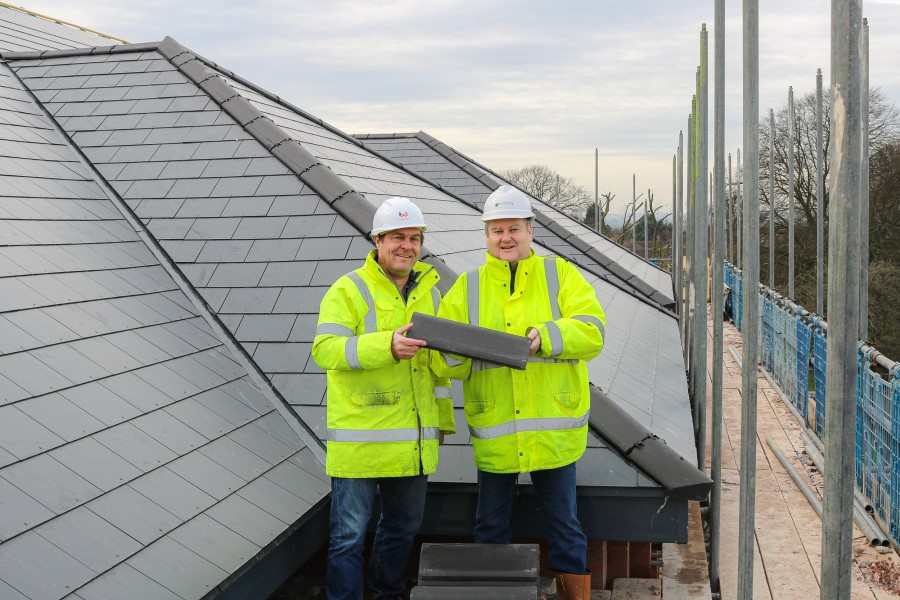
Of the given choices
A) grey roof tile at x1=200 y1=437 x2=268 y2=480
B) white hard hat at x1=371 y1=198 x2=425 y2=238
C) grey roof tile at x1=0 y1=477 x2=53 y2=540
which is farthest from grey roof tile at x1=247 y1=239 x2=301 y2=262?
grey roof tile at x1=0 y1=477 x2=53 y2=540

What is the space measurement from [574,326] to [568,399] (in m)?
0.35

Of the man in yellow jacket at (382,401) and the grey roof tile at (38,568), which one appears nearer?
the grey roof tile at (38,568)

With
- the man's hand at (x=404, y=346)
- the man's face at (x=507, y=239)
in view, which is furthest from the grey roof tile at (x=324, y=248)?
the man's hand at (x=404, y=346)

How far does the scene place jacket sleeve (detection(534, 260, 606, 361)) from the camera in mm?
3816

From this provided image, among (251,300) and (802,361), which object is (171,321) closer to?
(251,300)

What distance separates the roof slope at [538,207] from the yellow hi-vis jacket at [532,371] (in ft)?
26.3

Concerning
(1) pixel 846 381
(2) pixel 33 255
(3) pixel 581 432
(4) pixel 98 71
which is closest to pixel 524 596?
(3) pixel 581 432

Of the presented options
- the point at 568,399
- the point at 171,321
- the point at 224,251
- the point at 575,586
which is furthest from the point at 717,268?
the point at 171,321

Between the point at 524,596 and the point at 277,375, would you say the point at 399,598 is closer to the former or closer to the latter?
the point at 524,596

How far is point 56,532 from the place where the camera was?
316cm

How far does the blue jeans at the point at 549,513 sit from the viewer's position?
13.4 feet

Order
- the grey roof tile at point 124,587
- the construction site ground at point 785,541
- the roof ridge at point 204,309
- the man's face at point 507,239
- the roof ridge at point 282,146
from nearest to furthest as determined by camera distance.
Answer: the grey roof tile at point 124,587
the man's face at point 507,239
the roof ridge at point 204,309
the roof ridge at point 282,146
the construction site ground at point 785,541

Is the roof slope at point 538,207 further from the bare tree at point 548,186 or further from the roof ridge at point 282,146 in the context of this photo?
the bare tree at point 548,186

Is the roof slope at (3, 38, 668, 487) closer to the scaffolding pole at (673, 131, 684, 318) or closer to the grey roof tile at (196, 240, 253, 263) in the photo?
the grey roof tile at (196, 240, 253, 263)
